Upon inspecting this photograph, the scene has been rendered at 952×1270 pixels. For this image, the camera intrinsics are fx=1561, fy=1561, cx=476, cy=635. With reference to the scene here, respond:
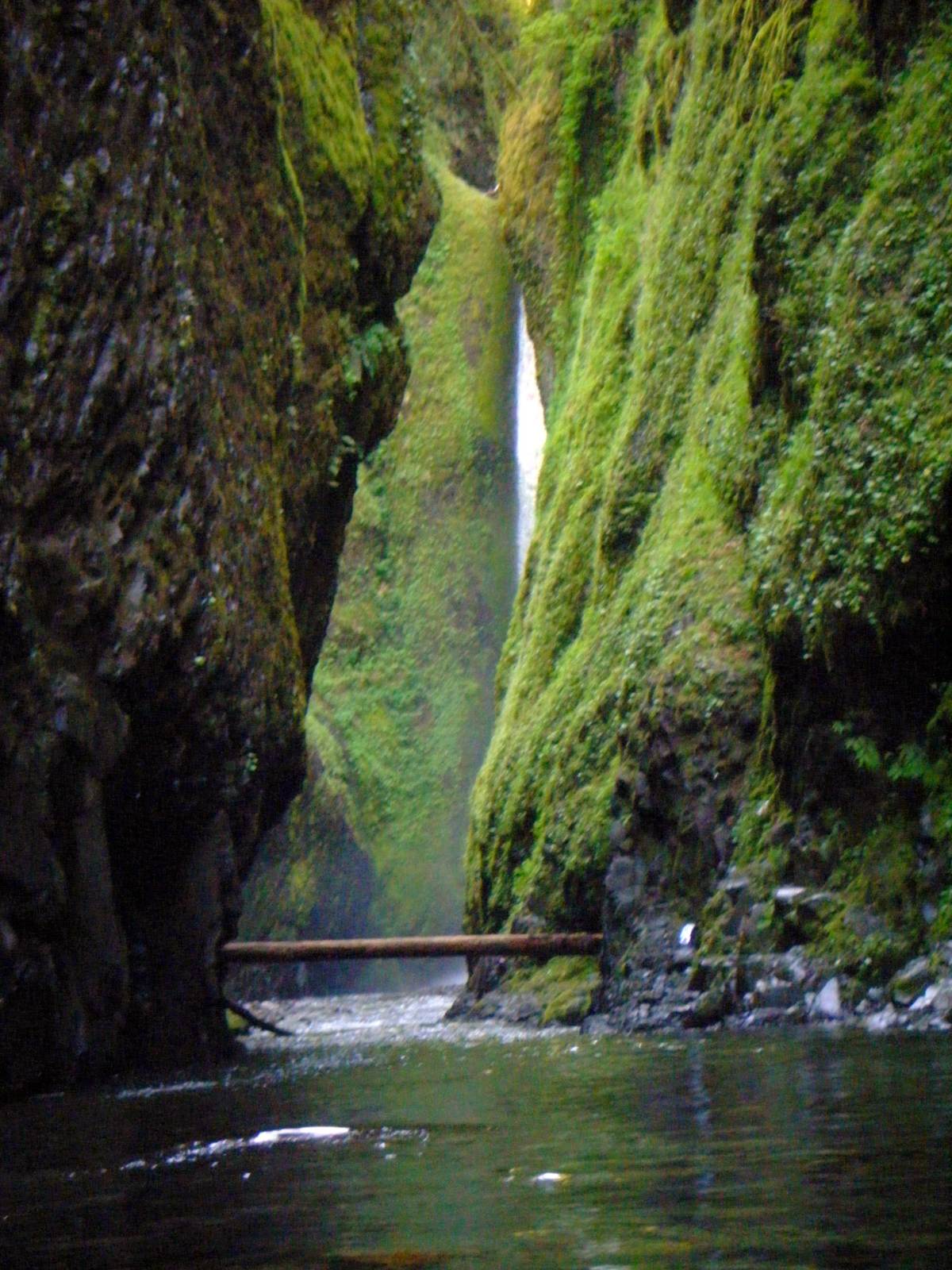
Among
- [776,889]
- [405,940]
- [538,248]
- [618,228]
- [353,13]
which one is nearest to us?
[776,889]

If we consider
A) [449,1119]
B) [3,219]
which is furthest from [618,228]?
[449,1119]

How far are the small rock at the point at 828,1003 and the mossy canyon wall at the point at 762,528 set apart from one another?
221mm

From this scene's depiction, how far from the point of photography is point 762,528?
11445 mm

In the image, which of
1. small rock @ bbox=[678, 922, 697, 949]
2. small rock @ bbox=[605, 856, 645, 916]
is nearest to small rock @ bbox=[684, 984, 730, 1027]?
small rock @ bbox=[678, 922, 697, 949]

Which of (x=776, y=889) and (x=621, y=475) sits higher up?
(x=621, y=475)

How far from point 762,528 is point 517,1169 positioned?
8329mm

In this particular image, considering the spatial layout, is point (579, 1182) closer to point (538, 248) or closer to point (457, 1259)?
point (457, 1259)

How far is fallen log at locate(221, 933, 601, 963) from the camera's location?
13.0 meters

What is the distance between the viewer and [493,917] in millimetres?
16719

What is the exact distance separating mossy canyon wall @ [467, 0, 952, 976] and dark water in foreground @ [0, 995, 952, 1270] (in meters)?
3.11

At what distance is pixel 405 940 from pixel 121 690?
18.4 feet

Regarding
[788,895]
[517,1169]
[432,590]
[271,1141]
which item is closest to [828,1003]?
[788,895]

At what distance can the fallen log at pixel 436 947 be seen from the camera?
1303cm

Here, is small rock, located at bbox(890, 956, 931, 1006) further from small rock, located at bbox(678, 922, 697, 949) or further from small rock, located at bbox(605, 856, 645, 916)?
small rock, located at bbox(605, 856, 645, 916)
